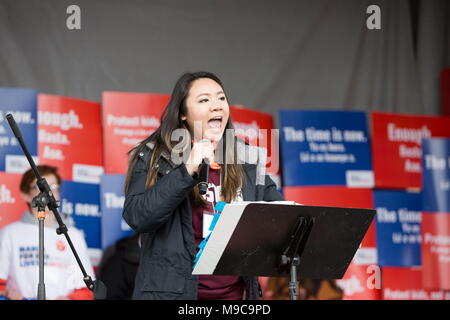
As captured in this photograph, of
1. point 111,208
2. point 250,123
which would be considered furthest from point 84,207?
point 250,123

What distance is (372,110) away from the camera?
7684 mm

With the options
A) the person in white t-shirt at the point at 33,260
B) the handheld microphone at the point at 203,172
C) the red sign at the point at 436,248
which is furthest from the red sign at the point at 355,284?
the handheld microphone at the point at 203,172

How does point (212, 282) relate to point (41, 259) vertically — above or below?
below

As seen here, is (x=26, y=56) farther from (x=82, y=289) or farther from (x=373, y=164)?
(x=373, y=164)

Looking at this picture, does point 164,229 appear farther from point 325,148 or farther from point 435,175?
point 435,175

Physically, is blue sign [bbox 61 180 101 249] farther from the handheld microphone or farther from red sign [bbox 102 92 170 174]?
the handheld microphone

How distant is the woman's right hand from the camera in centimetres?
316

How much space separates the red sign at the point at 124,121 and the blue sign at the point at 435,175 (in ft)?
7.67

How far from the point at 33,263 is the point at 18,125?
1.02 metres

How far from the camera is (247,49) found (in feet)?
24.0

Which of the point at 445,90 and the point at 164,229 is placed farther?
the point at 445,90

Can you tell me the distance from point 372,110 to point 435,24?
0.99 meters

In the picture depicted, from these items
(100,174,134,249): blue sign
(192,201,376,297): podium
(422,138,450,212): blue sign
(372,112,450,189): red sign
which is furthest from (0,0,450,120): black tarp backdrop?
(192,201,376,297): podium
